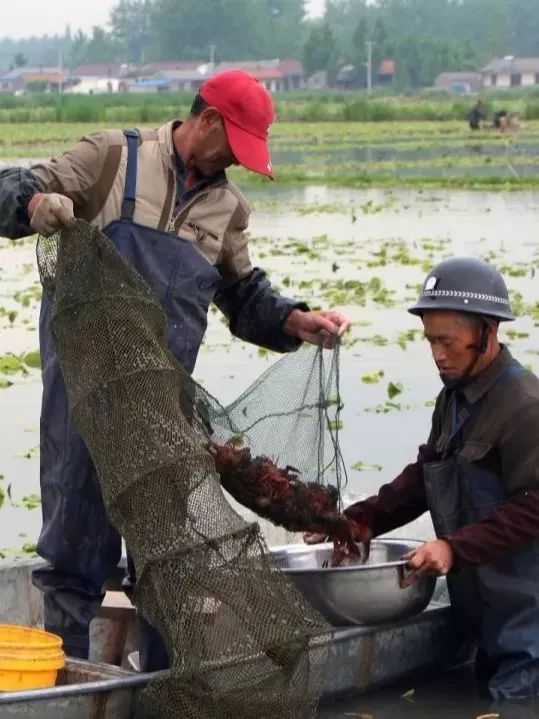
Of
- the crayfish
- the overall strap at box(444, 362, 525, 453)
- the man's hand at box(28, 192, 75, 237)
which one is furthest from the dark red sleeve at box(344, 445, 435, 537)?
the man's hand at box(28, 192, 75, 237)

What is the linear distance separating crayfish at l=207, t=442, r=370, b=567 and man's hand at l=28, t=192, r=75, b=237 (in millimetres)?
870

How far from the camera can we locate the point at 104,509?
5367 millimetres

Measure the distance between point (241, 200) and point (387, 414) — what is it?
558cm

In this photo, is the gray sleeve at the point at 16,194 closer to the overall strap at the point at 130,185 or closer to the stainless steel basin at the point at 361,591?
the overall strap at the point at 130,185

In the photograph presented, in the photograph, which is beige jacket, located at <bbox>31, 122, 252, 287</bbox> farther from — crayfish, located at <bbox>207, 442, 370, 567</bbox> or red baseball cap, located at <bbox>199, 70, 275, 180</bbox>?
crayfish, located at <bbox>207, 442, 370, 567</bbox>

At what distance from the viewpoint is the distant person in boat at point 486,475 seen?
5.55 metres

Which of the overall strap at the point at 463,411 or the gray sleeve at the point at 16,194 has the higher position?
the gray sleeve at the point at 16,194

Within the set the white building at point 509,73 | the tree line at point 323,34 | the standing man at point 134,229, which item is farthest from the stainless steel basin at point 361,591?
the white building at point 509,73

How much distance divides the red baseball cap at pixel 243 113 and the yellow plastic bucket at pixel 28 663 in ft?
5.03

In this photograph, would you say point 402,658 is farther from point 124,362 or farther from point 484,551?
point 124,362

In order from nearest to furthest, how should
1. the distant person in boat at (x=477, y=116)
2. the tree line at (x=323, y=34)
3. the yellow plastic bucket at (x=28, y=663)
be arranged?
the yellow plastic bucket at (x=28, y=663) < the distant person in boat at (x=477, y=116) < the tree line at (x=323, y=34)

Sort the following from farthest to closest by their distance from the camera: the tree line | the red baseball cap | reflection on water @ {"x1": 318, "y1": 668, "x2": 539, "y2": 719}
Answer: the tree line < reflection on water @ {"x1": 318, "y1": 668, "x2": 539, "y2": 719} < the red baseball cap

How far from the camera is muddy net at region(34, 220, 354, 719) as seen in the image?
495 cm

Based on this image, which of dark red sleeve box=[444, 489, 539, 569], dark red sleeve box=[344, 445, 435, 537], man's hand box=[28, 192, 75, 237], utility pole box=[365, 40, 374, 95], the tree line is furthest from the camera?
the tree line
